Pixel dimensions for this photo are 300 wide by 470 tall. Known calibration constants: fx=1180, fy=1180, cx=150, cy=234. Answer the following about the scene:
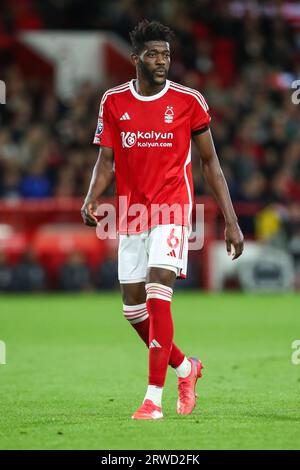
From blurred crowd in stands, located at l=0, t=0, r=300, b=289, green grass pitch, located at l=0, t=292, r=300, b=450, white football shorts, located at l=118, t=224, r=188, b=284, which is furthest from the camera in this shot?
blurred crowd in stands, located at l=0, t=0, r=300, b=289

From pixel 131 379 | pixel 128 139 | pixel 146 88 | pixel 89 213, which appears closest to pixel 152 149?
pixel 128 139

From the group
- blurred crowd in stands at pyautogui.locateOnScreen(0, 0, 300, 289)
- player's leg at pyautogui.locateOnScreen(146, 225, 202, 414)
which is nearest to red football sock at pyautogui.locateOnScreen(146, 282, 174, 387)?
player's leg at pyautogui.locateOnScreen(146, 225, 202, 414)

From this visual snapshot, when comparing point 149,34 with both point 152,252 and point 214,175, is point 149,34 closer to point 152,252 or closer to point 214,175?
point 214,175

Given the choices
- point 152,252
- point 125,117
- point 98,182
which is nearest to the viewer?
point 152,252

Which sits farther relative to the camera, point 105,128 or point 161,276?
point 105,128

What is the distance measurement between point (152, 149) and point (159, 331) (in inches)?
44.4

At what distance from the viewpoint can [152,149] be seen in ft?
23.9

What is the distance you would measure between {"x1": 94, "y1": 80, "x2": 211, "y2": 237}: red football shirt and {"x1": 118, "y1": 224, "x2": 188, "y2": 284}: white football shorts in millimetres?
53

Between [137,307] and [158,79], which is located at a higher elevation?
[158,79]

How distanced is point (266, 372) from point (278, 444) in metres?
3.74

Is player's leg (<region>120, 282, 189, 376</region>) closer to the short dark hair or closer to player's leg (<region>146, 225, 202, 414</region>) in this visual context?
player's leg (<region>146, 225, 202, 414</region>)

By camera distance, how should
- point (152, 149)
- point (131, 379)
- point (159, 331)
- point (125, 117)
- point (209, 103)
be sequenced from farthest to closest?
1. point (209, 103)
2. point (131, 379)
3. point (125, 117)
4. point (152, 149)
5. point (159, 331)

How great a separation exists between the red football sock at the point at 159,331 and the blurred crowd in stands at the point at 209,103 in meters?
12.2

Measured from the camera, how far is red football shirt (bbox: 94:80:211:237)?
7.27 meters
